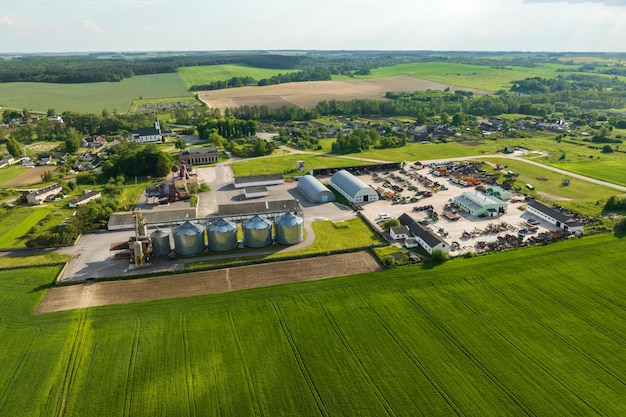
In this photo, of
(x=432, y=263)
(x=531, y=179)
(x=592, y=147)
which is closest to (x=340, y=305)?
(x=432, y=263)

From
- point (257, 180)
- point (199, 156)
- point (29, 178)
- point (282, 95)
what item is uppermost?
point (282, 95)

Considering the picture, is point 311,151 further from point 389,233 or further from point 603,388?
point 603,388

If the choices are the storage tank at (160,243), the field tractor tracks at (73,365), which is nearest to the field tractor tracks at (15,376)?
the field tractor tracks at (73,365)

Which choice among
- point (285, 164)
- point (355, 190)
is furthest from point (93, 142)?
point (355, 190)

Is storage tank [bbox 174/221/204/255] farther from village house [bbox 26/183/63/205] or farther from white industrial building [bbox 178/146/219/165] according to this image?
white industrial building [bbox 178/146/219/165]

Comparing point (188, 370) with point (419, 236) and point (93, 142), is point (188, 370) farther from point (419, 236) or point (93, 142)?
point (93, 142)

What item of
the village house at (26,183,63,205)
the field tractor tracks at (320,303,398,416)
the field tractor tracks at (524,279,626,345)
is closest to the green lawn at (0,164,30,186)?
the village house at (26,183,63,205)

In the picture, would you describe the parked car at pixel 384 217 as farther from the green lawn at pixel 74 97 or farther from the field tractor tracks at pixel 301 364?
the green lawn at pixel 74 97
